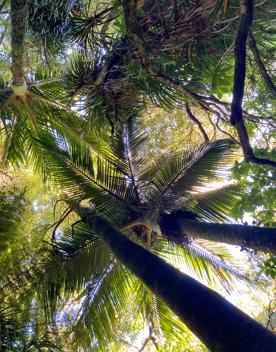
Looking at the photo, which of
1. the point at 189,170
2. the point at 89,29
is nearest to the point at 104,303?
the point at 189,170

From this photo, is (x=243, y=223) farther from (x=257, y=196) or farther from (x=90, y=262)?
(x=90, y=262)

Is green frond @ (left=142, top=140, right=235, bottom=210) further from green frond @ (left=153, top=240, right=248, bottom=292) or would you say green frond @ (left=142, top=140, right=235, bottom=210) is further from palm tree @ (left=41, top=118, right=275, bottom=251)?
green frond @ (left=153, top=240, right=248, bottom=292)

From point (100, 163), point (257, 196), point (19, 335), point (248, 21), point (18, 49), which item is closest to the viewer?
point (248, 21)

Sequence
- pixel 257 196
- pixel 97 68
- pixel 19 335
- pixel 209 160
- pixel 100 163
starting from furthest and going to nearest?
pixel 100 163 → pixel 209 160 → pixel 97 68 → pixel 19 335 → pixel 257 196

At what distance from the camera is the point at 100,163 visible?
5.65m

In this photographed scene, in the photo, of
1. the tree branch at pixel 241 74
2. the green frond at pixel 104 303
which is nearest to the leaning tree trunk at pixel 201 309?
the tree branch at pixel 241 74

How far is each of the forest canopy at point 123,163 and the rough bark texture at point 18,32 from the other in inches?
0.5

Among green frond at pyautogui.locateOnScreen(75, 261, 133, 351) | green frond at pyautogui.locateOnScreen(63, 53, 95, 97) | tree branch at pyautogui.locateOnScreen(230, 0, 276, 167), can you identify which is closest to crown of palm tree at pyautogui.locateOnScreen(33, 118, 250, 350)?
green frond at pyautogui.locateOnScreen(75, 261, 133, 351)

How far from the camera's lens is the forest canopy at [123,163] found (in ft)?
12.8

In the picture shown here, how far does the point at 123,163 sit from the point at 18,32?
93.8 inches

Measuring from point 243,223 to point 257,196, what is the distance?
27cm

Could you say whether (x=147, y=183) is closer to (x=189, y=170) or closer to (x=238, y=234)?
(x=189, y=170)

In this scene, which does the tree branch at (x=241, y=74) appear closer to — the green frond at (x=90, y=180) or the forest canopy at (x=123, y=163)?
the forest canopy at (x=123, y=163)

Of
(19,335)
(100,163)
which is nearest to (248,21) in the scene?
(100,163)
